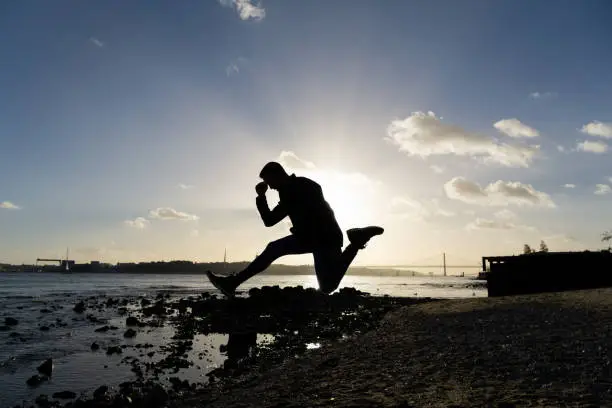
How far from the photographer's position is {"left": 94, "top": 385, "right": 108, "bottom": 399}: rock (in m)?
8.82

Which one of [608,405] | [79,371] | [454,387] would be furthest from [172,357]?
[608,405]

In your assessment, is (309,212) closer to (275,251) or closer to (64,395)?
(275,251)

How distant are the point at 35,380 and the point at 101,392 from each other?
8.64 feet

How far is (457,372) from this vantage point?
7.14m

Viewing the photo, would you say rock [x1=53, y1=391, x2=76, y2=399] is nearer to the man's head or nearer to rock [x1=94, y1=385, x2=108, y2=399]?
rock [x1=94, y1=385, x2=108, y2=399]

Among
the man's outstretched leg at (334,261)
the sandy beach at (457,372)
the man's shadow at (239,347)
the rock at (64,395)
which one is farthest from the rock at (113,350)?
the man's outstretched leg at (334,261)

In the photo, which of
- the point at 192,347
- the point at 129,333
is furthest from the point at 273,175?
the point at 129,333

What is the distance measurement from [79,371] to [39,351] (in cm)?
435

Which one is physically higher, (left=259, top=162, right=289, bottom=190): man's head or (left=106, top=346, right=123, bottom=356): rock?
(left=259, top=162, right=289, bottom=190): man's head

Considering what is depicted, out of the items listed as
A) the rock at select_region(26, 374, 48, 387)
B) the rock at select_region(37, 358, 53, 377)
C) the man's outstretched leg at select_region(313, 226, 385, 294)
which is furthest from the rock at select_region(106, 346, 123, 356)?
the man's outstretched leg at select_region(313, 226, 385, 294)

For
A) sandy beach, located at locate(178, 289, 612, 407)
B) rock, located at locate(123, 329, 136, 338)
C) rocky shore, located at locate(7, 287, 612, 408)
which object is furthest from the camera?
rock, located at locate(123, 329, 136, 338)

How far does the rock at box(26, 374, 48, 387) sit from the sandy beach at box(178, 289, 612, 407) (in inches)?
195

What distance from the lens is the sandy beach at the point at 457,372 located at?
5781 mm

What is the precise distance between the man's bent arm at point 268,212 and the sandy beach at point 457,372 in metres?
2.70
